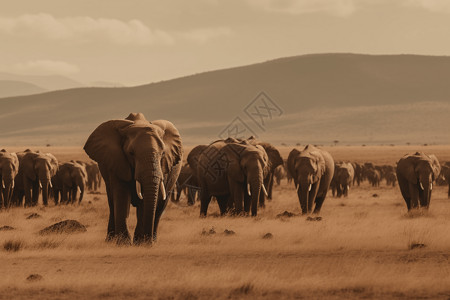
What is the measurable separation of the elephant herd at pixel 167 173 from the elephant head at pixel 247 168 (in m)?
0.03

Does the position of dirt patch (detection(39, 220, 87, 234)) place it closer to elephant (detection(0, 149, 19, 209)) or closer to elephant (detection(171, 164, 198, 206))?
elephant (detection(0, 149, 19, 209))

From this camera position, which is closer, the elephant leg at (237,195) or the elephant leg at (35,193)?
the elephant leg at (237,195)

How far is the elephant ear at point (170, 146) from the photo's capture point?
1525cm

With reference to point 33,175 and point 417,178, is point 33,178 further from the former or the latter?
point 417,178

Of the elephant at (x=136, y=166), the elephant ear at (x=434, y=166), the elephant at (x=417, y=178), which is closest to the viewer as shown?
the elephant at (x=136, y=166)

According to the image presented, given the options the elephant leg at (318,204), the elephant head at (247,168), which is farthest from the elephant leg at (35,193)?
the elephant leg at (318,204)

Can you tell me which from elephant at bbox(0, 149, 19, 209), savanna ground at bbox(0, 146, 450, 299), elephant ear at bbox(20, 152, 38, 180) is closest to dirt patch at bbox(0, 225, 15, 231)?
savanna ground at bbox(0, 146, 450, 299)

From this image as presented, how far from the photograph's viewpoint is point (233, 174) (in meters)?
22.3

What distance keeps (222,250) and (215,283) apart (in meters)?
3.80

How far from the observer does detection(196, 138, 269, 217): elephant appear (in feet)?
72.1

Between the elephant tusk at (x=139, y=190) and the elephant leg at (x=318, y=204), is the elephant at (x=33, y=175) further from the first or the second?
→ the elephant tusk at (x=139, y=190)

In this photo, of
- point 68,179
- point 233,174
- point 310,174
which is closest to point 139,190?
point 233,174

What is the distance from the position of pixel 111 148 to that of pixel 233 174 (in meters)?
7.69

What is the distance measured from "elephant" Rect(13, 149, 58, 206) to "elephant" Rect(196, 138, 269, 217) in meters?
6.70
